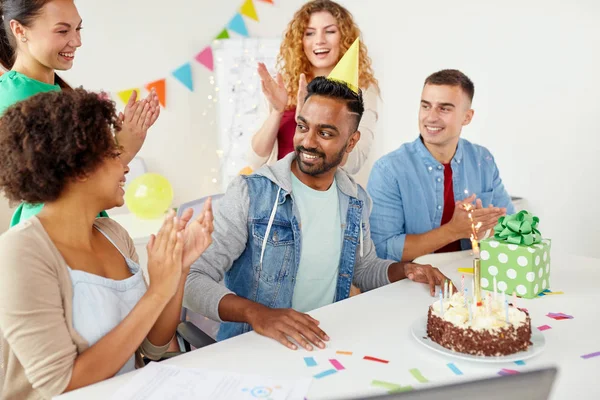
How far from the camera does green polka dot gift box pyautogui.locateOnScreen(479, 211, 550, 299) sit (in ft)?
5.23

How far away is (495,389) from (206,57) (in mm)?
3182

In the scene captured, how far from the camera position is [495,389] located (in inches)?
44.3

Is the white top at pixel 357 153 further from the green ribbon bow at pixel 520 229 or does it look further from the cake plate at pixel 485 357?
the cake plate at pixel 485 357

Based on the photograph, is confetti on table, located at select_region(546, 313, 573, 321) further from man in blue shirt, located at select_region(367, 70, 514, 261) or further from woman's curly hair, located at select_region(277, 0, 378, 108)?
woman's curly hair, located at select_region(277, 0, 378, 108)

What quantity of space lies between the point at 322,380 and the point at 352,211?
2.65 ft

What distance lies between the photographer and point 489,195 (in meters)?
2.49

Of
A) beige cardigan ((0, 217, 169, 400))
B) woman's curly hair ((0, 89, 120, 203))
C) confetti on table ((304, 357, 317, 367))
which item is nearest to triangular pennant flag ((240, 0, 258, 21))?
woman's curly hair ((0, 89, 120, 203))

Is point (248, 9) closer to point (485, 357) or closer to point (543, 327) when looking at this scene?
point (543, 327)

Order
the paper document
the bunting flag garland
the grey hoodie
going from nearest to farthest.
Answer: the paper document
the grey hoodie
the bunting flag garland

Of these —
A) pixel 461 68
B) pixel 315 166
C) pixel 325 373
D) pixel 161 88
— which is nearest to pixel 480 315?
pixel 325 373

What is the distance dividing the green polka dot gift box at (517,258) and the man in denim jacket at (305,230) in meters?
0.15

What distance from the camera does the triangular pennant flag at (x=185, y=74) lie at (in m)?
3.81

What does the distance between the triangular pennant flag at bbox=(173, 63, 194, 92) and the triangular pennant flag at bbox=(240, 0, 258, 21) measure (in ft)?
1.73

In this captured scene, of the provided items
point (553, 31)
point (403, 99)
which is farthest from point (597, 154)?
point (403, 99)
